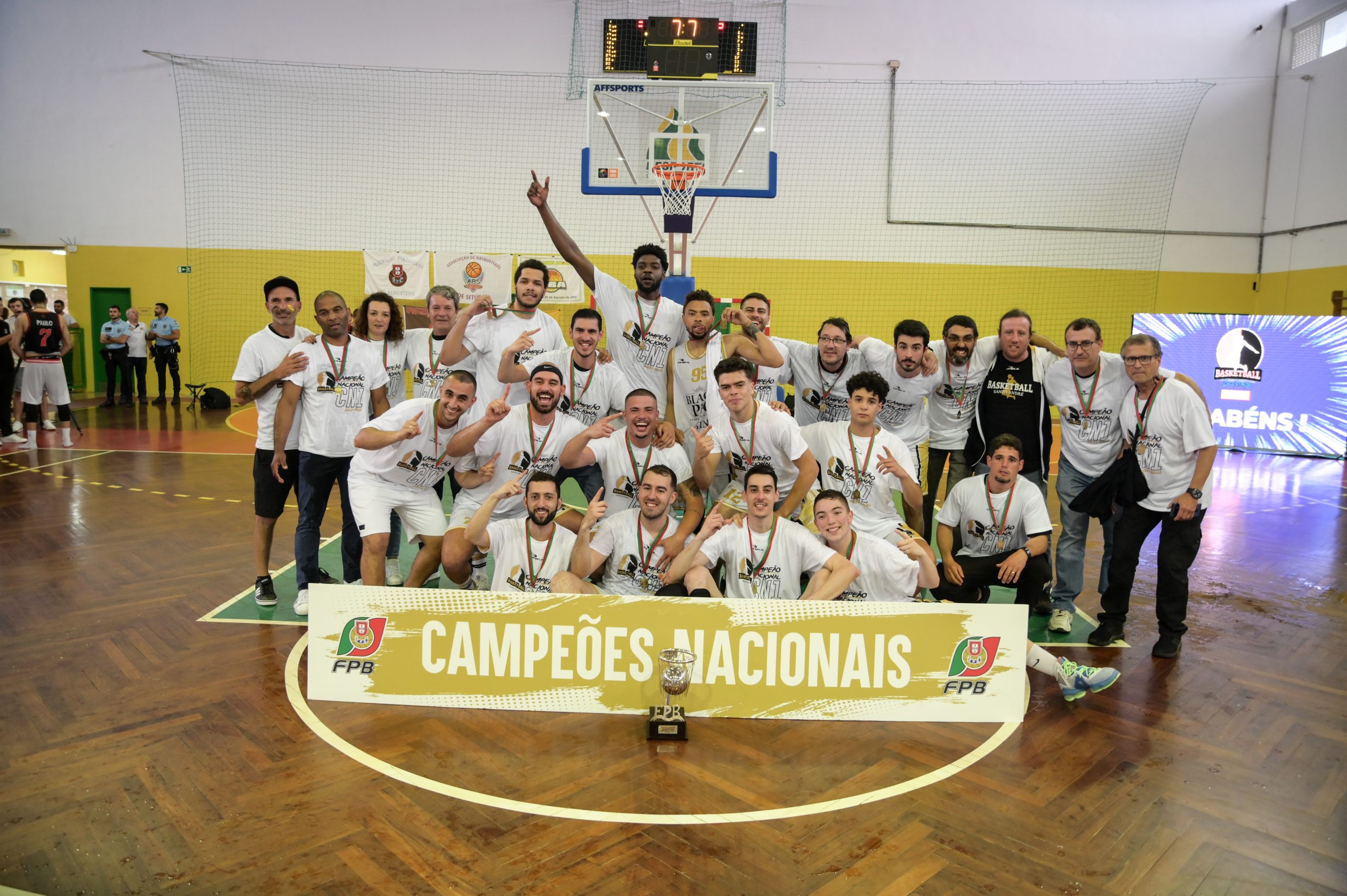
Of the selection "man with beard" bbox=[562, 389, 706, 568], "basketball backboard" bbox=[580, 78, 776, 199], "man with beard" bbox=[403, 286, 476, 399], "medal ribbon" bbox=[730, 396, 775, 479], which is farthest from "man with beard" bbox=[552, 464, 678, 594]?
"basketball backboard" bbox=[580, 78, 776, 199]

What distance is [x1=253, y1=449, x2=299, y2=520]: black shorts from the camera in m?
5.71

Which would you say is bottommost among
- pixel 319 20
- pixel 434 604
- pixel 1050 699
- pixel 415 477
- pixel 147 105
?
pixel 1050 699

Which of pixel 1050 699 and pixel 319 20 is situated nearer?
pixel 1050 699

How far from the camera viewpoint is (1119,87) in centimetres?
1573

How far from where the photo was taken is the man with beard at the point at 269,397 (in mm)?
5602

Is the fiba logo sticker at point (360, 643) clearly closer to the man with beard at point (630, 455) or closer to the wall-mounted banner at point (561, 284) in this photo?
the man with beard at point (630, 455)

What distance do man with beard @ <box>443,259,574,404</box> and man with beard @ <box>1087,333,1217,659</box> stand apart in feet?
12.6

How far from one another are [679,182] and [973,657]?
6.53m

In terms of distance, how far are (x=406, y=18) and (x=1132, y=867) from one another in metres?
17.6

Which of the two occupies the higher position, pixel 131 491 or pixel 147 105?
pixel 147 105

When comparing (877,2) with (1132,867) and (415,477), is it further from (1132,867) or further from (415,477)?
(1132,867)

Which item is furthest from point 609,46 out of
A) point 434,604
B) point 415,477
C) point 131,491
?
point 434,604

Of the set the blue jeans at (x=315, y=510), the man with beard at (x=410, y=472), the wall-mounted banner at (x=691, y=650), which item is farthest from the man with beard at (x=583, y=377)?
the wall-mounted banner at (x=691, y=650)

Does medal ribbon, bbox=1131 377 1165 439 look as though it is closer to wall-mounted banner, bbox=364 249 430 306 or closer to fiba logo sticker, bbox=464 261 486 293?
fiba logo sticker, bbox=464 261 486 293
